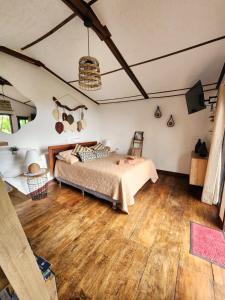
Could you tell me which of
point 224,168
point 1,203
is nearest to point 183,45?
point 224,168

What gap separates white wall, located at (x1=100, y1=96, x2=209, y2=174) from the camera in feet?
11.8

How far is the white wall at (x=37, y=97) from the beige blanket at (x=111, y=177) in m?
0.69

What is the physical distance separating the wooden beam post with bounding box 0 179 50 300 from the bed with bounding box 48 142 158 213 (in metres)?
1.66

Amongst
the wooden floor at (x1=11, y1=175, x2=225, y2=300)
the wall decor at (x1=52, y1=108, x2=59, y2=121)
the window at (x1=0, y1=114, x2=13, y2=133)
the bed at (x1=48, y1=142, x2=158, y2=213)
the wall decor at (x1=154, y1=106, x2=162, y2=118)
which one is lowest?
the wooden floor at (x1=11, y1=175, x2=225, y2=300)

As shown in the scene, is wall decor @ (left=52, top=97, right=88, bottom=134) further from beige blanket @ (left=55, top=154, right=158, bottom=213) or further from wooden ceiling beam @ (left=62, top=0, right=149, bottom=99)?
wooden ceiling beam @ (left=62, top=0, right=149, bottom=99)

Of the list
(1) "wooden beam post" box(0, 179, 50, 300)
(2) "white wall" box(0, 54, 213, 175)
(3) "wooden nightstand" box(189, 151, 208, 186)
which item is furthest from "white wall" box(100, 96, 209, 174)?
(1) "wooden beam post" box(0, 179, 50, 300)

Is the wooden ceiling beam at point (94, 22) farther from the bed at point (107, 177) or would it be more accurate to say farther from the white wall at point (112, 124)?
the bed at point (107, 177)

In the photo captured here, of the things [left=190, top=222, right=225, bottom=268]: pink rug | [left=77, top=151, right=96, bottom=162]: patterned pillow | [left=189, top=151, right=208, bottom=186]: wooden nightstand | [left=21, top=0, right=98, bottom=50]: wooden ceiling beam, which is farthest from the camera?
[left=77, top=151, right=96, bottom=162]: patterned pillow

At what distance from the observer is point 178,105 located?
3670 millimetres

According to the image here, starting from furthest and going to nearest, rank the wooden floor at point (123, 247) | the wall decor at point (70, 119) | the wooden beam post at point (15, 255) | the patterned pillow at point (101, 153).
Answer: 1. the wall decor at point (70, 119)
2. the patterned pillow at point (101, 153)
3. the wooden floor at point (123, 247)
4. the wooden beam post at point (15, 255)

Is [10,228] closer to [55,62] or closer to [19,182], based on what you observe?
[19,182]

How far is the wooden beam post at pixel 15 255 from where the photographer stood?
22.2 inches

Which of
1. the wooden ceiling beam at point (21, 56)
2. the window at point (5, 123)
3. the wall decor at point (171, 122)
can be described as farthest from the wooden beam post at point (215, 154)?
the window at point (5, 123)

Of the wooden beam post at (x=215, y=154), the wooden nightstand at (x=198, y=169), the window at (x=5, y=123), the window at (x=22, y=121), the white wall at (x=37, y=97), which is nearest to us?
the wooden beam post at (x=215, y=154)
